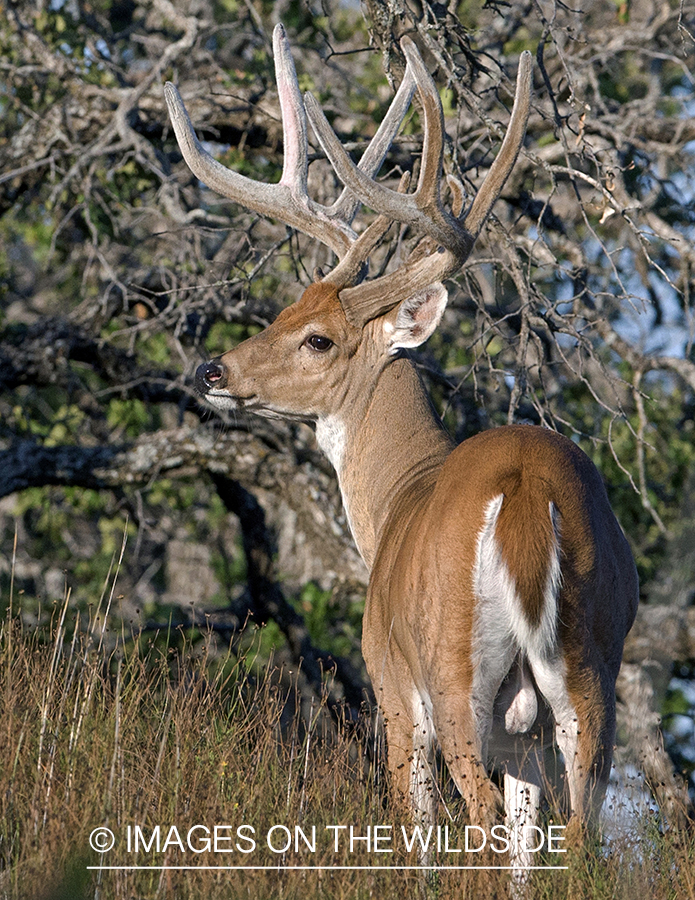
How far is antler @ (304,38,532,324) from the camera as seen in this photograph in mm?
4102

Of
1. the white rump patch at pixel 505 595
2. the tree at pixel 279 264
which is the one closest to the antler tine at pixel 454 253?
the tree at pixel 279 264

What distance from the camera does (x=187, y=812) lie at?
317cm

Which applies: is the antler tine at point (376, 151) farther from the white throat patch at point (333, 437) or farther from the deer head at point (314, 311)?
the white throat patch at point (333, 437)

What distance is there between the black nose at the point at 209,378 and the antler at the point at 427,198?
2.02 ft

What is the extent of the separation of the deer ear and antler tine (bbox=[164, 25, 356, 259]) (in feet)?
1.55

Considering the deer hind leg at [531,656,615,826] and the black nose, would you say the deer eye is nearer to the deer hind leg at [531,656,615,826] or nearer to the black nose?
the black nose

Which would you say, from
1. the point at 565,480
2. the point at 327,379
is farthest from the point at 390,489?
the point at 565,480

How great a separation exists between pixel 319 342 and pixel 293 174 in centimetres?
79

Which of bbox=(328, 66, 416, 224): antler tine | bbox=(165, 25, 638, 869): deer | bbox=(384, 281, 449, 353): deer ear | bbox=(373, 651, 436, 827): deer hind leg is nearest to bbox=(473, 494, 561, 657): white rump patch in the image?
bbox=(165, 25, 638, 869): deer

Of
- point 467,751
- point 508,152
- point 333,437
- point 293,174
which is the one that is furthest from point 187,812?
point 293,174

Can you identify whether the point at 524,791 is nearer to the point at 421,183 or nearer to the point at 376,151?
the point at 421,183

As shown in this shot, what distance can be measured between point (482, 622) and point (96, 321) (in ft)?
12.8

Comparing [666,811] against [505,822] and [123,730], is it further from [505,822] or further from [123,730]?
[123,730]

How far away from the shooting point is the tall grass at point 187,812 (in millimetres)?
2893
